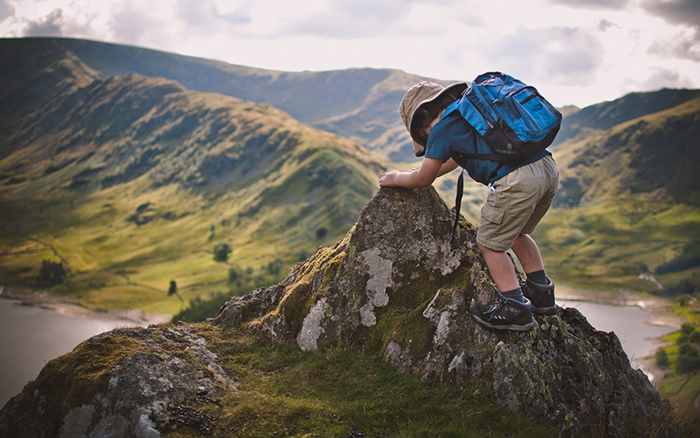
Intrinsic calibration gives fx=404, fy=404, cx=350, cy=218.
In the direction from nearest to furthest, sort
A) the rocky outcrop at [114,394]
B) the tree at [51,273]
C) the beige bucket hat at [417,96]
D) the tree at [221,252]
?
1. the rocky outcrop at [114,394]
2. the beige bucket hat at [417,96]
3. the tree at [51,273]
4. the tree at [221,252]

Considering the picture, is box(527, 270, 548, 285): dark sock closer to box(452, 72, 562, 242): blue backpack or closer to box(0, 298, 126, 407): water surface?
box(452, 72, 562, 242): blue backpack

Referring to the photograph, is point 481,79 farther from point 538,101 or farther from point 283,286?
point 283,286

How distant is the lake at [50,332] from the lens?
80562mm

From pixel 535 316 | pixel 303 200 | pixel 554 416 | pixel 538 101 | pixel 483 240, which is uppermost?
pixel 538 101

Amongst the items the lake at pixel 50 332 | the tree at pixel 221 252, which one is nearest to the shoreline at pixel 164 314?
the lake at pixel 50 332

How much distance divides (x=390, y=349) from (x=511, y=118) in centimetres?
401

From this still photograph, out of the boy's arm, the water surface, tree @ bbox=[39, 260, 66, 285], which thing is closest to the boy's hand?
the boy's arm

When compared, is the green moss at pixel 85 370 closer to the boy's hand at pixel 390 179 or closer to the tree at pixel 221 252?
the boy's hand at pixel 390 179

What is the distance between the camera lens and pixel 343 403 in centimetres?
567

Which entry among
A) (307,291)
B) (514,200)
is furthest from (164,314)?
(514,200)

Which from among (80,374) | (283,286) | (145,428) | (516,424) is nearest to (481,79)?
(516,424)

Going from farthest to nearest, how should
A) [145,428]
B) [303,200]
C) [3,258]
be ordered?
[303,200] < [3,258] < [145,428]

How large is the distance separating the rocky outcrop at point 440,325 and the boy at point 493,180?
0.35 metres

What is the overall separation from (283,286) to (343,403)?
13.1ft
